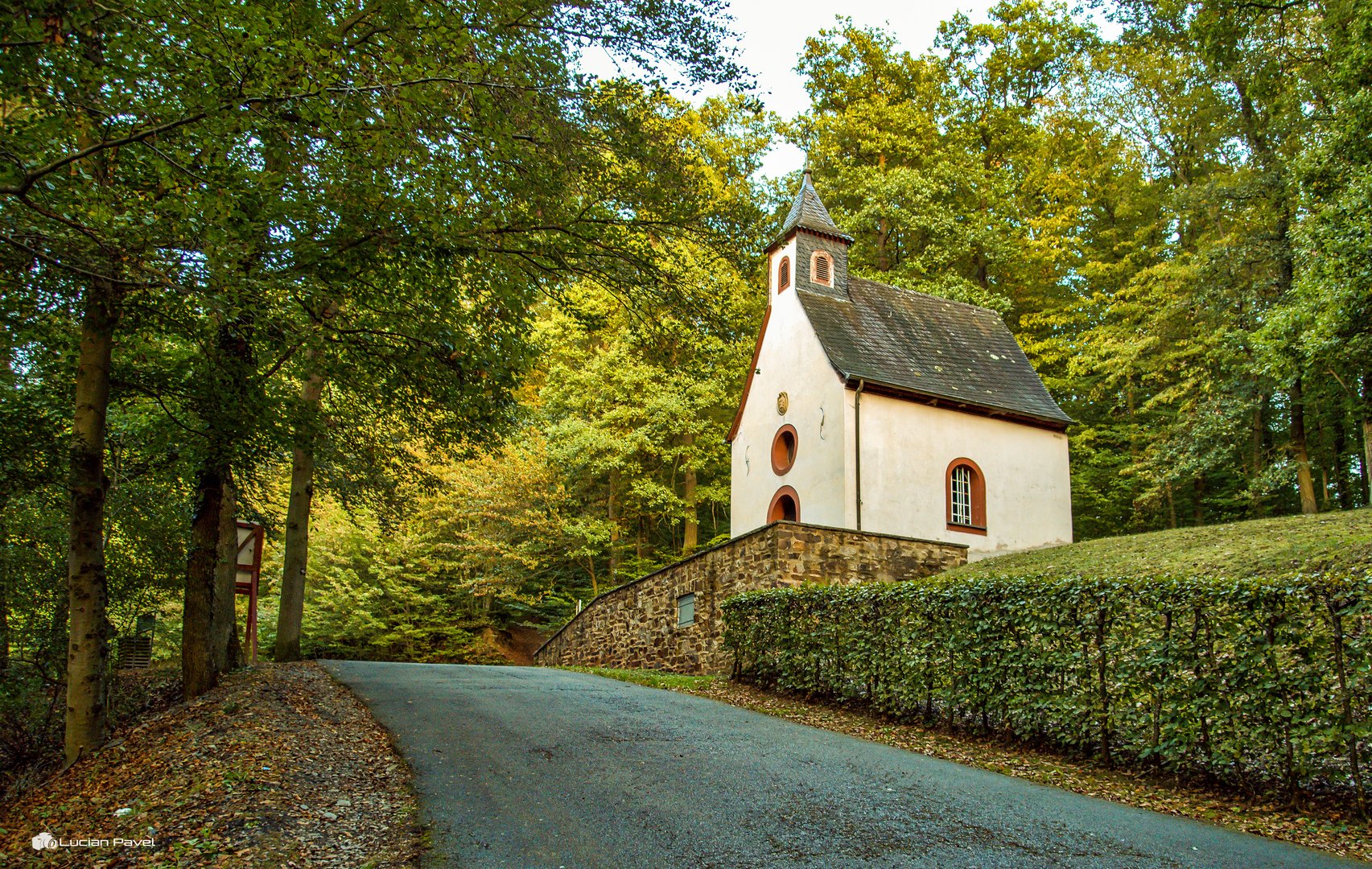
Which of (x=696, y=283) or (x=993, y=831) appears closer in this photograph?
(x=993, y=831)

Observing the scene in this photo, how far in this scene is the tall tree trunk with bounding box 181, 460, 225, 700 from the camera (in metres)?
9.42

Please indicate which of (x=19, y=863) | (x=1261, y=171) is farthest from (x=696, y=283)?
(x=1261, y=171)

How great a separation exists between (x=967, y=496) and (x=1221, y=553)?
730 centimetres

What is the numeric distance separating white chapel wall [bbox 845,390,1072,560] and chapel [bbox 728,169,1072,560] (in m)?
0.03

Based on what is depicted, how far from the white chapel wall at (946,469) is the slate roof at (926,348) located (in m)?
0.49

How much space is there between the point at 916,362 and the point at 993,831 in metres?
16.1

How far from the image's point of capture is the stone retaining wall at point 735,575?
1392 centimetres

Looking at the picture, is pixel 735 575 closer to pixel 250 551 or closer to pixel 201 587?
pixel 250 551

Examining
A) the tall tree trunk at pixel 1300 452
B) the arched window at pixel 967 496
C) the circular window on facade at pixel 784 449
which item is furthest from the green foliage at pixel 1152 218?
the circular window on facade at pixel 784 449

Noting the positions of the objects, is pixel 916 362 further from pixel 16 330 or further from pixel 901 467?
pixel 16 330

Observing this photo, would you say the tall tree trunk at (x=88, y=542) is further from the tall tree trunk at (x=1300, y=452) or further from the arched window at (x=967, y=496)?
the tall tree trunk at (x=1300, y=452)

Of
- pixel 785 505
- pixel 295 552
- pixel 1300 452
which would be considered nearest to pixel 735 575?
pixel 785 505

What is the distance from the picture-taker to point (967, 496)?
19.7 metres

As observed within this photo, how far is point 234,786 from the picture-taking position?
17.4 feet
